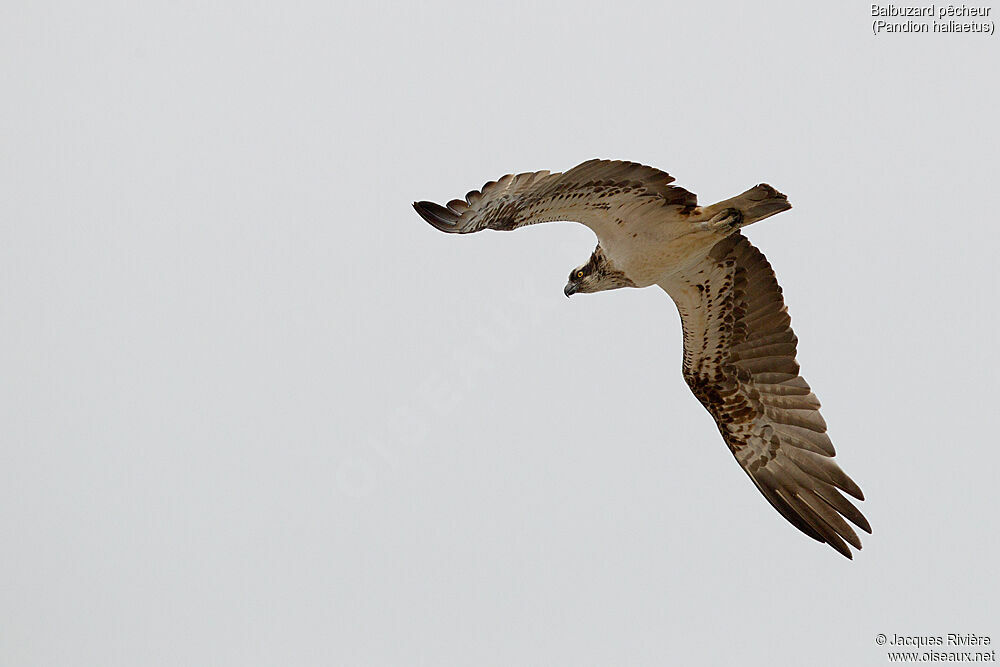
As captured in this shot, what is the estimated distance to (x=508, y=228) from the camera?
12.3 metres

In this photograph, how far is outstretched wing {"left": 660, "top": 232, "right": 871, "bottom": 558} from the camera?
539 inches

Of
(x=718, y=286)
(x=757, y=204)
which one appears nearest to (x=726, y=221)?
(x=757, y=204)

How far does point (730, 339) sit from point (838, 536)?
239cm

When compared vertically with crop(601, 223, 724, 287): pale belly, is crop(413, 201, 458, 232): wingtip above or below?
above

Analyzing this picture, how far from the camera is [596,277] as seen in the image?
13.5 metres

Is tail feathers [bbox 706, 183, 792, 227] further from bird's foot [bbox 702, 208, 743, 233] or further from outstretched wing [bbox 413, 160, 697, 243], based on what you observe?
outstretched wing [bbox 413, 160, 697, 243]

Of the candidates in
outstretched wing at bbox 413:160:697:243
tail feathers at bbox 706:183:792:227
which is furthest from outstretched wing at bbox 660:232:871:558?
outstretched wing at bbox 413:160:697:243

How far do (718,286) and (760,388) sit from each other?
135 centimetres

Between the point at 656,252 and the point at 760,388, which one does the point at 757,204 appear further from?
the point at 760,388

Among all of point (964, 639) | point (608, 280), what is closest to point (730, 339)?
point (608, 280)

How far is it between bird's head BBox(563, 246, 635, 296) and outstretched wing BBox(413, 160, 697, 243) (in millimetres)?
578

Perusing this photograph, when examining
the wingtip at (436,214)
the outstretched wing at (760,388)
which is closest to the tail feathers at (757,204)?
the outstretched wing at (760,388)

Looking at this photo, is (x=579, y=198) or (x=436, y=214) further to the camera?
(x=436, y=214)

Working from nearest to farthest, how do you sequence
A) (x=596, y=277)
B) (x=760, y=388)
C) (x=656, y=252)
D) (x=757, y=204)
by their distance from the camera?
(x=757, y=204) < (x=656, y=252) < (x=596, y=277) < (x=760, y=388)
